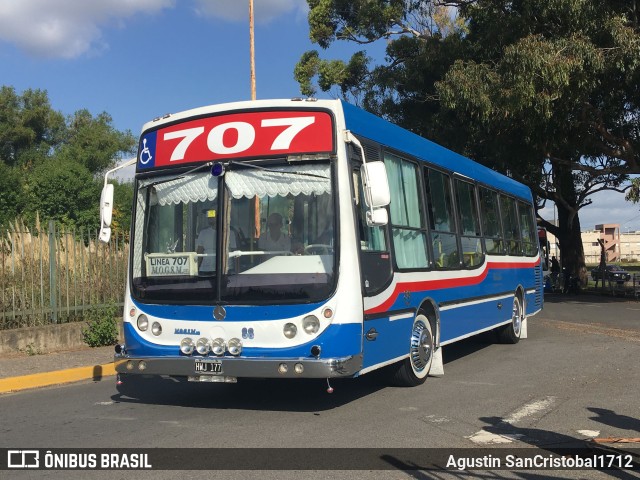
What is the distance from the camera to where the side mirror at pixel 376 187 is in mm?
6816

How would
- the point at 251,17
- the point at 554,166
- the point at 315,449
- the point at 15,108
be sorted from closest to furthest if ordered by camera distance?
1. the point at 315,449
2. the point at 251,17
3. the point at 554,166
4. the point at 15,108

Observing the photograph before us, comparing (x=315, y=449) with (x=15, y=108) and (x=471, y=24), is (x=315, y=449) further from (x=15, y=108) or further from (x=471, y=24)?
(x=15, y=108)

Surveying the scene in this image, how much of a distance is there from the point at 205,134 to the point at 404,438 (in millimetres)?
3614

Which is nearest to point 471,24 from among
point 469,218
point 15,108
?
point 469,218

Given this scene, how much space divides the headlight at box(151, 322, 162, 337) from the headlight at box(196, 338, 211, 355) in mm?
499

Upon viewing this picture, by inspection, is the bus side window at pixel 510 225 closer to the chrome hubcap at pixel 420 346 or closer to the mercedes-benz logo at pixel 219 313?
the chrome hubcap at pixel 420 346

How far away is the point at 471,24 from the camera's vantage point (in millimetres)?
26500

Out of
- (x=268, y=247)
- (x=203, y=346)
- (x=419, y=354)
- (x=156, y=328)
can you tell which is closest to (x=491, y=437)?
(x=419, y=354)

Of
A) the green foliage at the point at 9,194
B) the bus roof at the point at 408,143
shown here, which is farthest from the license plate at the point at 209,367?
the green foliage at the point at 9,194

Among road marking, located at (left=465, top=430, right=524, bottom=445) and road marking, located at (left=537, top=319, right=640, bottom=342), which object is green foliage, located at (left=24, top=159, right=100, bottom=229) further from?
road marking, located at (left=465, top=430, right=524, bottom=445)

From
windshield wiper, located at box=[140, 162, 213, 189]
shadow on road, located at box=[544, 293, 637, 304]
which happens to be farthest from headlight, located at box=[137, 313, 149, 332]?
shadow on road, located at box=[544, 293, 637, 304]

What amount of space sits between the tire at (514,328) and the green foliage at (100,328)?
22.4ft

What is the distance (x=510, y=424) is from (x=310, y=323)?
205cm

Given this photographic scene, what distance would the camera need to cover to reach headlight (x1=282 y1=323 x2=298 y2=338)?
678cm
